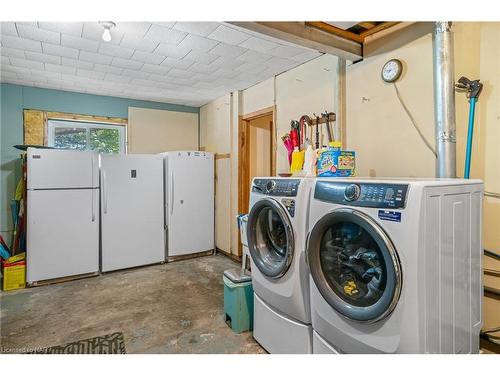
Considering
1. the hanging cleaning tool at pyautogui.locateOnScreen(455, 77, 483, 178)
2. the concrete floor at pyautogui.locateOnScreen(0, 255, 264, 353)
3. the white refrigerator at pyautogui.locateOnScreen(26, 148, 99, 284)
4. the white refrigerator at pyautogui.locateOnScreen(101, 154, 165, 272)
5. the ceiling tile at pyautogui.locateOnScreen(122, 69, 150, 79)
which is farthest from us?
the white refrigerator at pyautogui.locateOnScreen(101, 154, 165, 272)

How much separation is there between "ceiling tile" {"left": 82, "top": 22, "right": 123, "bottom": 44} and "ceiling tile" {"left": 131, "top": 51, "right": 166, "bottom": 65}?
29 centimetres

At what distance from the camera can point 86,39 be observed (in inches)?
105

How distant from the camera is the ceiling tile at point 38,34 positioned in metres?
2.47

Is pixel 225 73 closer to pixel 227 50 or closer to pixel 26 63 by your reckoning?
pixel 227 50

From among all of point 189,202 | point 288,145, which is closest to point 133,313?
point 189,202

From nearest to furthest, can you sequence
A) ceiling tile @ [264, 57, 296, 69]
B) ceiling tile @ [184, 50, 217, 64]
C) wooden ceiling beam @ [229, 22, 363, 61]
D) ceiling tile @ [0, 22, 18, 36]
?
1. wooden ceiling beam @ [229, 22, 363, 61]
2. ceiling tile @ [0, 22, 18, 36]
3. ceiling tile @ [184, 50, 217, 64]
4. ceiling tile @ [264, 57, 296, 69]

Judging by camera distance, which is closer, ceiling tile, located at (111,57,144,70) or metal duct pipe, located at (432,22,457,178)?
metal duct pipe, located at (432,22,457,178)

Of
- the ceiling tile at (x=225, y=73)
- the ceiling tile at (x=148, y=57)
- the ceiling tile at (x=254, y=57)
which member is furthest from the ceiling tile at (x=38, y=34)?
the ceiling tile at (x=254, y=57)

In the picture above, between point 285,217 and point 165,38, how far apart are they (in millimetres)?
2001

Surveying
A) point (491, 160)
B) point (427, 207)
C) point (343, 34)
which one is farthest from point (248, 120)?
point (427, 207)

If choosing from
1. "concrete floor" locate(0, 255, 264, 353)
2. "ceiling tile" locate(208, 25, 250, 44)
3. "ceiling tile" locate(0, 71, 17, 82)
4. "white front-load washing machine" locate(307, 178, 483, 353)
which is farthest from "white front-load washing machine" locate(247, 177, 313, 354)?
"ceiling tile" locate(0, 71, 17, 82)

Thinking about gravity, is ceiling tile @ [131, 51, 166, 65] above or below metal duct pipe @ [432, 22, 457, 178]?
above

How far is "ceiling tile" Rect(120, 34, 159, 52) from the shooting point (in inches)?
104

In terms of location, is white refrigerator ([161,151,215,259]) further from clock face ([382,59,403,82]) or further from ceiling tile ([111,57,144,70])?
clock face ([382,59,403,82])
